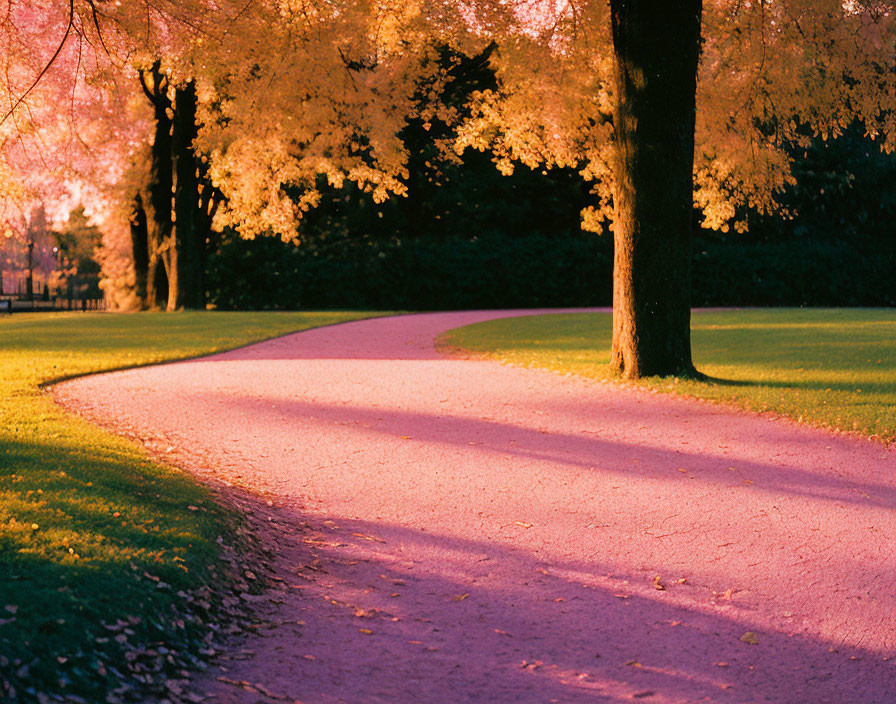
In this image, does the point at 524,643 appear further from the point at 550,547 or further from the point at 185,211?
the point at 185,211

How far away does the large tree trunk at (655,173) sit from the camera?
39.8ft

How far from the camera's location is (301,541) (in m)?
5.88

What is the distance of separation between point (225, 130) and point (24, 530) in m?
19.7

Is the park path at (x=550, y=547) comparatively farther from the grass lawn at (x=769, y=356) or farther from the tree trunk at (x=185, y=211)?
the tree trunk at (x=185, y=211)

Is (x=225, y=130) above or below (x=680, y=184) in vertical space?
above

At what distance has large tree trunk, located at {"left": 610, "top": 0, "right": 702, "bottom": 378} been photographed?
1214cm

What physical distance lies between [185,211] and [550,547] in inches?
1011

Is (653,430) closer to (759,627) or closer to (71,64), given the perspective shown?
(759,627)

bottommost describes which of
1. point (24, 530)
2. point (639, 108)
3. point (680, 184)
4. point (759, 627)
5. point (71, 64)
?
point (759, 627)

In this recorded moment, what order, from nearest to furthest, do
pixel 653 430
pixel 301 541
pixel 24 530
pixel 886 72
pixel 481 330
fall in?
pixel 24 530 < pixel 301 541 < pixel 653 430 < pixel 886 72 < pixel 481 330

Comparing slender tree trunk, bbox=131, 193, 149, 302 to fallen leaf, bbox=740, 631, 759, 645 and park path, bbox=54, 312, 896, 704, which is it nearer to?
park path, bbox=54, 312, 896, 704

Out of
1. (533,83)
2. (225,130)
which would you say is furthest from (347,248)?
(533,83)

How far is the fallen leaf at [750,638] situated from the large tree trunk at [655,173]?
828cm

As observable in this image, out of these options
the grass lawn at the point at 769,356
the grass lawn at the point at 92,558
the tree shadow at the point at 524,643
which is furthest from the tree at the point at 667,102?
the tree shadow at the point at 524,643
